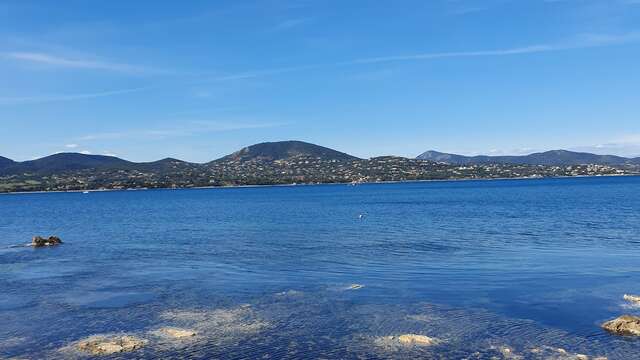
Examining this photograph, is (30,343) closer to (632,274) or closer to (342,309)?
(342,309)

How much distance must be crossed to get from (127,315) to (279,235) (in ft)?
166

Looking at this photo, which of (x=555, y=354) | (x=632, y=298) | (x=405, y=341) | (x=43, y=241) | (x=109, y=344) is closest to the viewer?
(x=555, y=354)

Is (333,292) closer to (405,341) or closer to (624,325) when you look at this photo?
(405,341)

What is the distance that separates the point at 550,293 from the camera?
4072 centimetres

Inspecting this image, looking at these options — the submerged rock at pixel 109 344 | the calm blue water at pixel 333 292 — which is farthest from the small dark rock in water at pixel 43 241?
the submerged rock at pixel 109 344

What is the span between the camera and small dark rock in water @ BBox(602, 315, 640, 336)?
30734 millimetres

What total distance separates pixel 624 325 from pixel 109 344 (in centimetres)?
2734

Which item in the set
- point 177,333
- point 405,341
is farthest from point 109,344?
point 405,341

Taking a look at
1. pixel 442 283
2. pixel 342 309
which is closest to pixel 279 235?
pixel 442 283

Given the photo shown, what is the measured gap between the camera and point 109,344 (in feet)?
101

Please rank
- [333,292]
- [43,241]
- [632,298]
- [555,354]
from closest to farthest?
[555,354], [632,298], [333,292], [43,241]

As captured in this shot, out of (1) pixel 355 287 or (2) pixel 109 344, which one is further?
(1) pixel 355 287

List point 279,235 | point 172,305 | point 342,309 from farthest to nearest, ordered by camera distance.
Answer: point 279,235
point 172,305
point 342,309

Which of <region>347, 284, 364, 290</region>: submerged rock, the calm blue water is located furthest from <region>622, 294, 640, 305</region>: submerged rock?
<region>347, 284, 364, 290</region>: submerged rock
